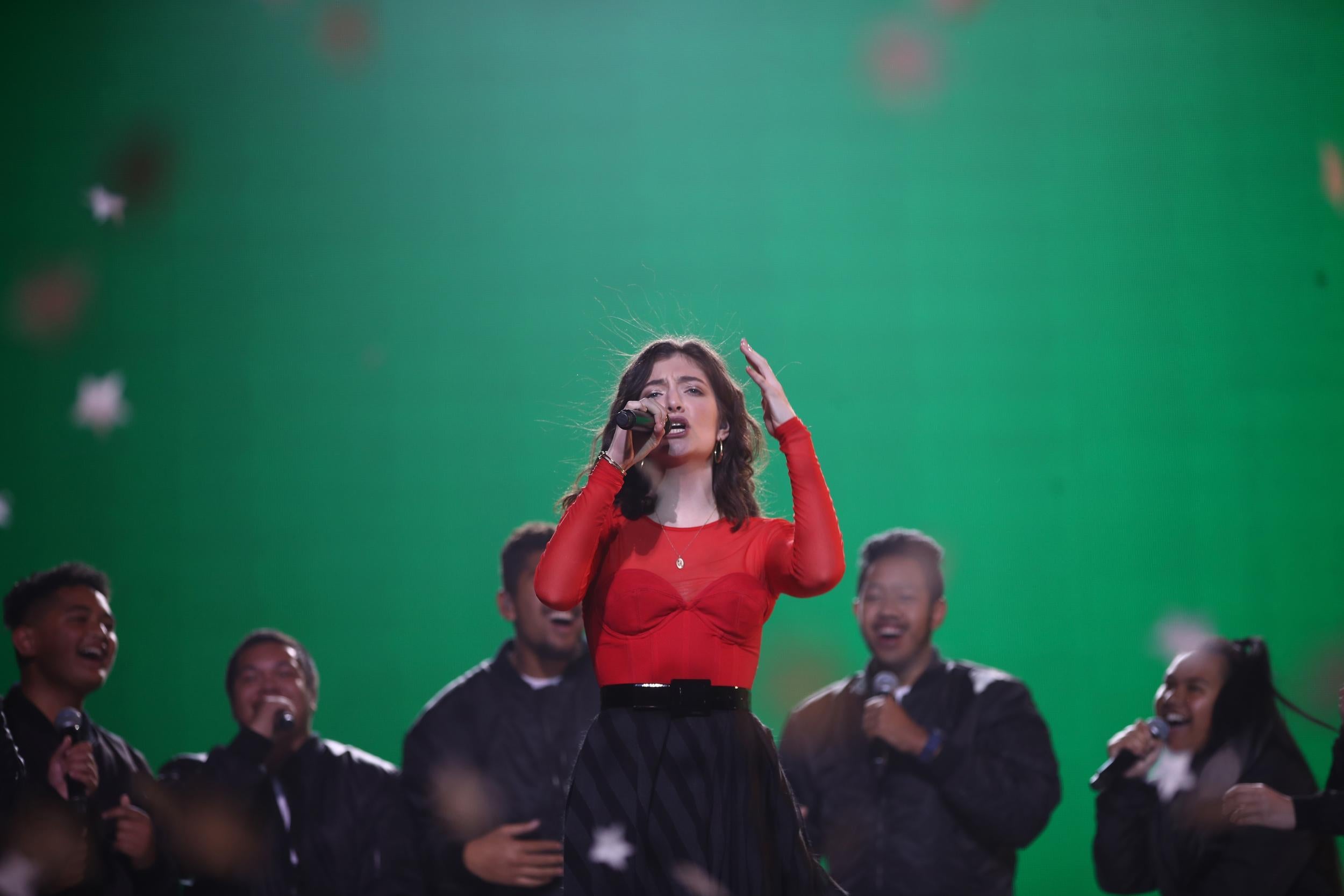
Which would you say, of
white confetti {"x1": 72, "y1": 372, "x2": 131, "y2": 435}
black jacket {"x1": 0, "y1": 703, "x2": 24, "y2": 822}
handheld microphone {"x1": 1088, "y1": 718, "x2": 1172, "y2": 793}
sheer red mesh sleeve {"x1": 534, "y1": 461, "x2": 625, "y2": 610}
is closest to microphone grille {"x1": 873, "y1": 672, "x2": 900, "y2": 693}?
handheld microphone {"x1": 1088, "y1": 718, "x2": 1172, "y2": 793}

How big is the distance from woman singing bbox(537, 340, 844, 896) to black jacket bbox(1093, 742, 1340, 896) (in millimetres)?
1760

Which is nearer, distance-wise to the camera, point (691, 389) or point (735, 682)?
point (735, 682)

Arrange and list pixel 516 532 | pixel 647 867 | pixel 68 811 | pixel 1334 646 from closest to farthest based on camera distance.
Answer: pixel 647 867 < pixel 68 811 < pixel 516 532 < pixel 1334 646

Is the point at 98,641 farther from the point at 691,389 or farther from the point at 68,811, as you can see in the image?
the point at 691,389

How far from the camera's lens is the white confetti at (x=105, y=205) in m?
4.99

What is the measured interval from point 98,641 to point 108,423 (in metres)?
1.49

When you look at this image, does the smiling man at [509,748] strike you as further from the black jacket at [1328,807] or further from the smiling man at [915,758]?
the black jacket at [1328,807]

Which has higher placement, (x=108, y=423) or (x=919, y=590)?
(x=108, y=423)

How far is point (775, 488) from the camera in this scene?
4.80 meters

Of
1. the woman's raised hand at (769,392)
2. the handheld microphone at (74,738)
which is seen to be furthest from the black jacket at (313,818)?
the woman's raised hand at (769,392)

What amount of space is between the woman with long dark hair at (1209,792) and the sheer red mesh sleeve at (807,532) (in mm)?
1805

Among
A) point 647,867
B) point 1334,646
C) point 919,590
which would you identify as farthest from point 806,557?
point 1334,646

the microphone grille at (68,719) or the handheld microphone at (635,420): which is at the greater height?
the handheld microphone at (635,420)

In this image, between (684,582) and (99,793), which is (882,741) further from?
(99,793)
